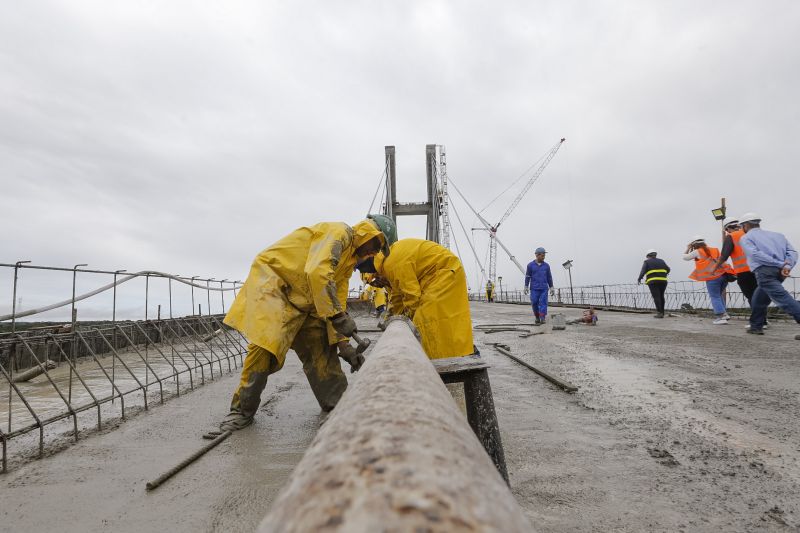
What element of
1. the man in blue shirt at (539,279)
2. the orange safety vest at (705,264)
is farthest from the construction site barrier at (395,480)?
the man in blue shirt at (539,279)

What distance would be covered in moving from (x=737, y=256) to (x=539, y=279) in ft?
12.5

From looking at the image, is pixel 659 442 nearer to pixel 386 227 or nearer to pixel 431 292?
pixel 431 292

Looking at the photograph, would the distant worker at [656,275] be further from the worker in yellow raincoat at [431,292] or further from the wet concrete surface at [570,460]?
the worker in yellow raincoat at [431,292]

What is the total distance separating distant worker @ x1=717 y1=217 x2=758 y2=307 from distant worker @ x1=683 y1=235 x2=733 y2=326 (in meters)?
0.34

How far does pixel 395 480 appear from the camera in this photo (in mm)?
447

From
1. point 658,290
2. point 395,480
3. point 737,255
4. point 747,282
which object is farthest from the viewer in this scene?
point 658,290

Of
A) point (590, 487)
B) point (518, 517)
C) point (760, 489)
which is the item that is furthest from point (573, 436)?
point (518, 517)

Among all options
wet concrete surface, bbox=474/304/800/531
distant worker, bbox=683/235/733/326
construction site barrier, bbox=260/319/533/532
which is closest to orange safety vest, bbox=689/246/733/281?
distant worker, bbox=683/235/733/326

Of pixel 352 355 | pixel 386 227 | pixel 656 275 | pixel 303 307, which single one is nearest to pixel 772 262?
pixel 656 275

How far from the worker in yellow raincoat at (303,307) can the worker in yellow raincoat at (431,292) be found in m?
0.25

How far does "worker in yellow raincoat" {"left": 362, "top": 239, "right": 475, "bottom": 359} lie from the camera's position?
359 centimetres

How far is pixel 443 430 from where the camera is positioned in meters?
0.61

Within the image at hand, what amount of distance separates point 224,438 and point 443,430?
10.5ft

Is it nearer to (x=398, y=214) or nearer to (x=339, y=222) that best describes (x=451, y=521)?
(x=339, y=222)
